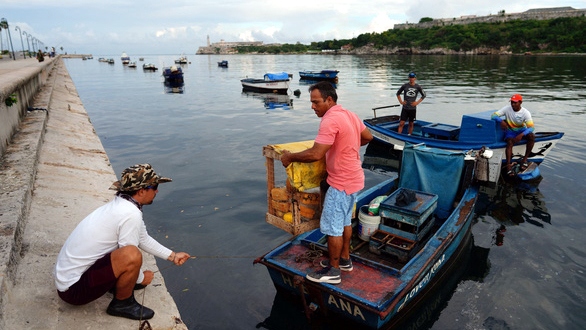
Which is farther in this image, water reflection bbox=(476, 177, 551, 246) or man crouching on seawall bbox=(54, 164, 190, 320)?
water reflection bbox=(476, 177, 551, 246)

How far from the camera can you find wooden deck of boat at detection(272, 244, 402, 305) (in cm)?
498

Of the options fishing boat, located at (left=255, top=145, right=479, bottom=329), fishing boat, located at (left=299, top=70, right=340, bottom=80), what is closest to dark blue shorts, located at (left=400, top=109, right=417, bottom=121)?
fishing boat, located at (left=255, top=145, right=479, bottom=329)

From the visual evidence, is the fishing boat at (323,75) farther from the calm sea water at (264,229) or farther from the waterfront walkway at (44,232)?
the waterfront walkway at (44,232)

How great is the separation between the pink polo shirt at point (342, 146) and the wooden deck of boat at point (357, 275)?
1.43 m

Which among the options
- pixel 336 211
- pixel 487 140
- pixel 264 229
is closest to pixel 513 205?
pixel 487 140

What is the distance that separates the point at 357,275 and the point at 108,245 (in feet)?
10.9

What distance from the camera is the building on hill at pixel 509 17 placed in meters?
117

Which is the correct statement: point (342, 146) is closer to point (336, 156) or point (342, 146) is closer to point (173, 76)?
point (336, 156)

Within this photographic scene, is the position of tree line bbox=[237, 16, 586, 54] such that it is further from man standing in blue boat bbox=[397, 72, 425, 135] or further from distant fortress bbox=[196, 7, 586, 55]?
man standing in blue boat bbox=[397, 72, 425, 135]

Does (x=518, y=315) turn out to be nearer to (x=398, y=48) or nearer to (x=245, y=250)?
(x=245, y=250)

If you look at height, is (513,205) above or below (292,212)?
below

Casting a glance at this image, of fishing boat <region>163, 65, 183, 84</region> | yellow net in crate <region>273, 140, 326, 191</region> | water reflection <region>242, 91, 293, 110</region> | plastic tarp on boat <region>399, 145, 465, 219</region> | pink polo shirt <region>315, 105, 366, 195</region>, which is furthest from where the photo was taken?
fishing boat <region>163, 65, 183, 84</region>

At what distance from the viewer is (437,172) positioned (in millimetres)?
8461

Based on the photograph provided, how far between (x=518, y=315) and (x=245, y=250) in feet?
17.7
